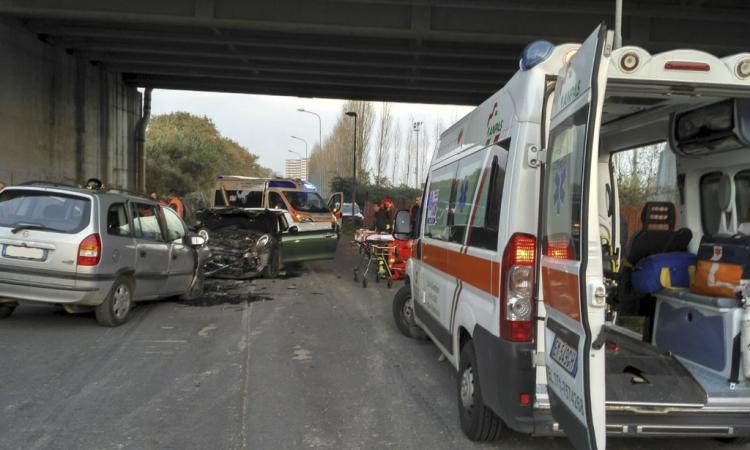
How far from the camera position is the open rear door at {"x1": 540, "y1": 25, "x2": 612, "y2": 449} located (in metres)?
2.73

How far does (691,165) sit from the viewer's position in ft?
17.8

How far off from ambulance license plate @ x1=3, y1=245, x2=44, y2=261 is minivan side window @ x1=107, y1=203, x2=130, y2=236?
783 millimetres

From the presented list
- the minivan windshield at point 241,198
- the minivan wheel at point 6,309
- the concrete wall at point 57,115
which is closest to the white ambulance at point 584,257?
the minivan wheel at point 6,309

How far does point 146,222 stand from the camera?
27.9ft

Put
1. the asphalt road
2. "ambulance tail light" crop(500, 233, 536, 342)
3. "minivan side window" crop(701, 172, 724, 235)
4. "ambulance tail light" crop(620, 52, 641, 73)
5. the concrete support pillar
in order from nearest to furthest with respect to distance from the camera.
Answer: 1. "ambulance tail light" crop(620, 52, 641, 73)
2. "ambulance tail light" crop(500, 233, 536, 342)
3. the asphalt road
4. "minivan side window" crop(701, 172, 724, 235)
5. the concrete support pillar

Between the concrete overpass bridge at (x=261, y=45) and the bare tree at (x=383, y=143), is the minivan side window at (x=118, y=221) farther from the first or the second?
the bare tree at (x=383, y=143)

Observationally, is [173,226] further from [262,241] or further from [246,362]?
[246,362]

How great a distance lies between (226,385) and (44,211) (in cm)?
357

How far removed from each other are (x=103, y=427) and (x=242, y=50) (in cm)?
1574

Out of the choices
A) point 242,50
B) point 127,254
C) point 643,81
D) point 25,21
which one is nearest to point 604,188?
point 643,81

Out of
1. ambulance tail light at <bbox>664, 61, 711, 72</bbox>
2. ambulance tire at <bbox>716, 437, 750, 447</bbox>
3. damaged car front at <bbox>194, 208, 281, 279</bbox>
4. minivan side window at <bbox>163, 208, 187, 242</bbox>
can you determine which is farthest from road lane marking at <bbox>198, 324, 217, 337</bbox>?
ambulance tail light at <bbox>664, 61, 711, 72</bbox>

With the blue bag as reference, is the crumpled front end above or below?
below

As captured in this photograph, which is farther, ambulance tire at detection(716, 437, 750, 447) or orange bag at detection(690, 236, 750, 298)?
ambulance tire at detection(716, 437, 750, 447)

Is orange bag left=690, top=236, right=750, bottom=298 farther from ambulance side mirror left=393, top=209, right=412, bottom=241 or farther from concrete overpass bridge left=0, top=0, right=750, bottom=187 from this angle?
concrete overpass bridge left=0, top=0, right=750, bottom=187
